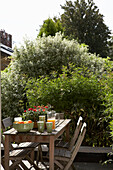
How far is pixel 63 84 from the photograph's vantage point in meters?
4.98

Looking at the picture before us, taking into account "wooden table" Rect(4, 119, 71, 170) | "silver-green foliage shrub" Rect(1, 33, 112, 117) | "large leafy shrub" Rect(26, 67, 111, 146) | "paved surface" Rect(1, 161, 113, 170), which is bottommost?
"paved surface" Rect(1, 161, 113, 170)

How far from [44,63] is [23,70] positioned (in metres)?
0.60

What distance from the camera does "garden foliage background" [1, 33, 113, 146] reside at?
483 cm

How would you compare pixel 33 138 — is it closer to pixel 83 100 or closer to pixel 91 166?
pixel 91 166

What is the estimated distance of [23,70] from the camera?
6656 millimetres

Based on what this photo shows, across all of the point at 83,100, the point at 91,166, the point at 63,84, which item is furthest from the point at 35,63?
the point at 91,166

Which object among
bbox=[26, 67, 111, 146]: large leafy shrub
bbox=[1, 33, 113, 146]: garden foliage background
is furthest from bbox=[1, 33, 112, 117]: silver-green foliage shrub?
bbox=[26, 67, 111, 146]: large leafy shrub

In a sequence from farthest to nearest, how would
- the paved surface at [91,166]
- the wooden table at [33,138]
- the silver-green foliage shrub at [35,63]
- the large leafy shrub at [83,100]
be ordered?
the silver-green foliage shrub at [35,63] → the large leafy shrub at [83,100] → the paved surface at [91,166] → the wooden table at [33,138]

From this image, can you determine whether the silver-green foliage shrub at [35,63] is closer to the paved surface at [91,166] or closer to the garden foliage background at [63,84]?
the garden foliage background at [63,84]

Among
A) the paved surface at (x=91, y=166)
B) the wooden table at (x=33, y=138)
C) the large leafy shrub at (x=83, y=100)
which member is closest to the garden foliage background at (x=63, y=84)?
the large leafy shrub at (x=83, y=100)

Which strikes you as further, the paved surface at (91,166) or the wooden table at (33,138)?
the paved surface at (91,166)

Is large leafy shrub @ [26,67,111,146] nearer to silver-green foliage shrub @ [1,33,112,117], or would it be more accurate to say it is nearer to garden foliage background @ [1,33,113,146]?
garden foliage background @ [1,33,113,146]

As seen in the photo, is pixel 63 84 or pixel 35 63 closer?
pixel 63 84

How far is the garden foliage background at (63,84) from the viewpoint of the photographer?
483cm
